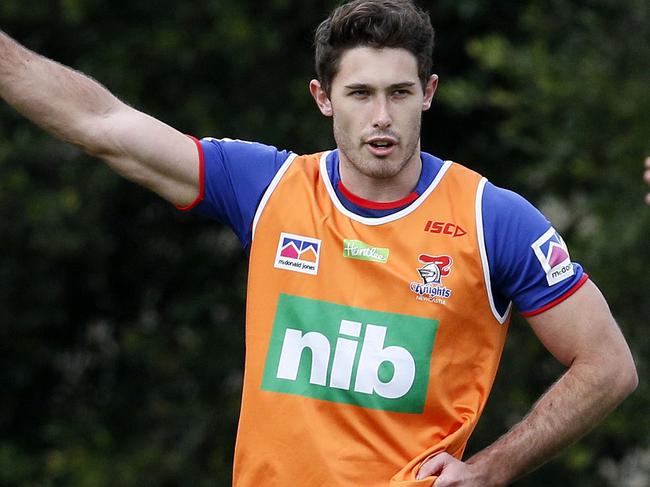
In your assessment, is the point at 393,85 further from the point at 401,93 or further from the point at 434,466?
the point at 434,466

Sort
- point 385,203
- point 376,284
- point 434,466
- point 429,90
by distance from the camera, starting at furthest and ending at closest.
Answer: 1. point 429,90
2. point 385,203
3. point 376,284
4. point 434,466

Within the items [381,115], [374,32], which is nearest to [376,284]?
[381,115]

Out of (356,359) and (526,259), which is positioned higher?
(526,259)

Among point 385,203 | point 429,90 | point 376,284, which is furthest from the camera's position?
point 429,90

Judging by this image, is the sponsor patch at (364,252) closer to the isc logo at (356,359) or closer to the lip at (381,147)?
the isc logo at (356,359)

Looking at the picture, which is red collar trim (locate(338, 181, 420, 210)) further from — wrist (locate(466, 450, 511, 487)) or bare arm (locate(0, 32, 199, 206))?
wrist (locate(466, 450, 511, 487))

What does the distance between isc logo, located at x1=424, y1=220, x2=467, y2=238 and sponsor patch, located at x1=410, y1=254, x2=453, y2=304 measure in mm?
75

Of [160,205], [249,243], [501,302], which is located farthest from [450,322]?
[160,205]

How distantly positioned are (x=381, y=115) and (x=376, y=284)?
1.62 ft

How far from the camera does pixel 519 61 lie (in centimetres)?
851

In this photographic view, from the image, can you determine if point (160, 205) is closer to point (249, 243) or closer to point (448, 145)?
point (448, 145)

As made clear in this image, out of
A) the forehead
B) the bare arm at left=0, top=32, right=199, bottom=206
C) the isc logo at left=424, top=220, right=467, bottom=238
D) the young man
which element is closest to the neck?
the young man

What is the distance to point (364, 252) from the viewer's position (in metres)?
4.26

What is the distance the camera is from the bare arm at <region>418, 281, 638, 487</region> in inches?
163
